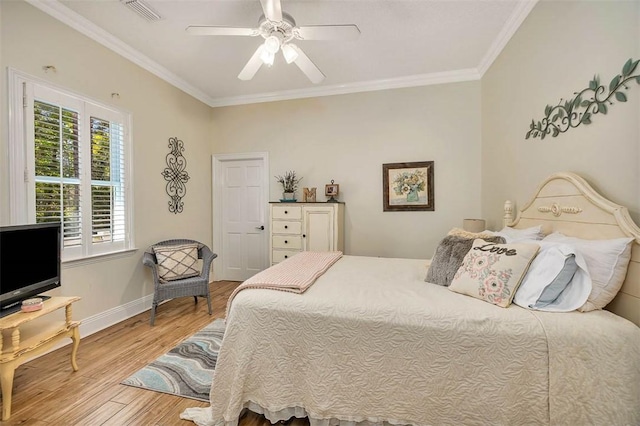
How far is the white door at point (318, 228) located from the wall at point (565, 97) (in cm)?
192

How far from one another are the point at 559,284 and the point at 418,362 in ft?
2.66

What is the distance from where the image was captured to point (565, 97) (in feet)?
6.08

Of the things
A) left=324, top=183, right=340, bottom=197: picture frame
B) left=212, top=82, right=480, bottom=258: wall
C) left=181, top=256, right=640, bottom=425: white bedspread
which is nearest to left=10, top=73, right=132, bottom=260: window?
left=212, top=82, right=480, bottom=258: wall

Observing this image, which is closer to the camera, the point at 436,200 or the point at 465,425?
the point at 465,425

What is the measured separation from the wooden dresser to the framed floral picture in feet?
2.29

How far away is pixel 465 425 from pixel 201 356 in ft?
6.29

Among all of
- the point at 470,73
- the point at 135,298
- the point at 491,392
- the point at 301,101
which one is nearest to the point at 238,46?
the point at 301,101

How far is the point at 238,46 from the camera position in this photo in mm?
2895

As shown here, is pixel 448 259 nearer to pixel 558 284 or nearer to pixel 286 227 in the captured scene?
pixel 558 284

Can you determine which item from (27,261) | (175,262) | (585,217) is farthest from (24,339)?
(585,217)

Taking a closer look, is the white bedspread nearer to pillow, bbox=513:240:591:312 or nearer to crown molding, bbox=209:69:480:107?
pillow, bbox=513:240:591:312

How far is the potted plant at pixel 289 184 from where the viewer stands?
12.8 ft

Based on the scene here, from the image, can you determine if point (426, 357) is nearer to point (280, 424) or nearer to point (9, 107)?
point (280, 424)

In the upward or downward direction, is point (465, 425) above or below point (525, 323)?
A: below
